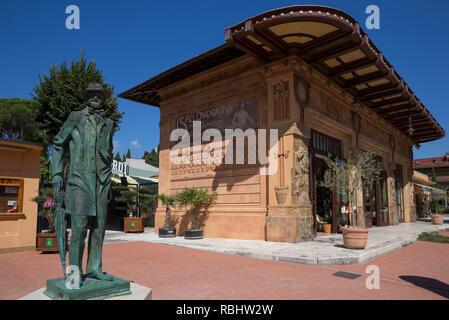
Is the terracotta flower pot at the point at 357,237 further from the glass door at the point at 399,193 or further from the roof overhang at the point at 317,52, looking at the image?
the glass door at the point at 399,193

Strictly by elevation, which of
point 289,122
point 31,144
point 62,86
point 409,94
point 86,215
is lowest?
point 86,215

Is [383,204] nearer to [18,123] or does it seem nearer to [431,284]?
[431,284]

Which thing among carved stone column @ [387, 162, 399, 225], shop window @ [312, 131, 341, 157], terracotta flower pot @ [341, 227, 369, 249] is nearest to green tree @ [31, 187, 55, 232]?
terracotta flower pot @ [341, 227, 369, 249]

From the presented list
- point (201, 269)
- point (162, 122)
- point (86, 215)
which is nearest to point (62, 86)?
point (162, 122)

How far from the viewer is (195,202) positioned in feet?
40.0

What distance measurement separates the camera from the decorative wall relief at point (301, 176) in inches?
414

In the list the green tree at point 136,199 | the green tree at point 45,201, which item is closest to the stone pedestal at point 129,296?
the green tree at point 45,201

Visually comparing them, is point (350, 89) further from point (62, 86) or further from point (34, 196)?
point (62, 86)

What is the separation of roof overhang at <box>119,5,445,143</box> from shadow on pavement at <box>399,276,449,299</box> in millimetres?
6840

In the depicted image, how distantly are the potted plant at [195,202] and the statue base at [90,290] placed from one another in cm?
827

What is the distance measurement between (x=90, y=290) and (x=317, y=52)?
32.8ft
